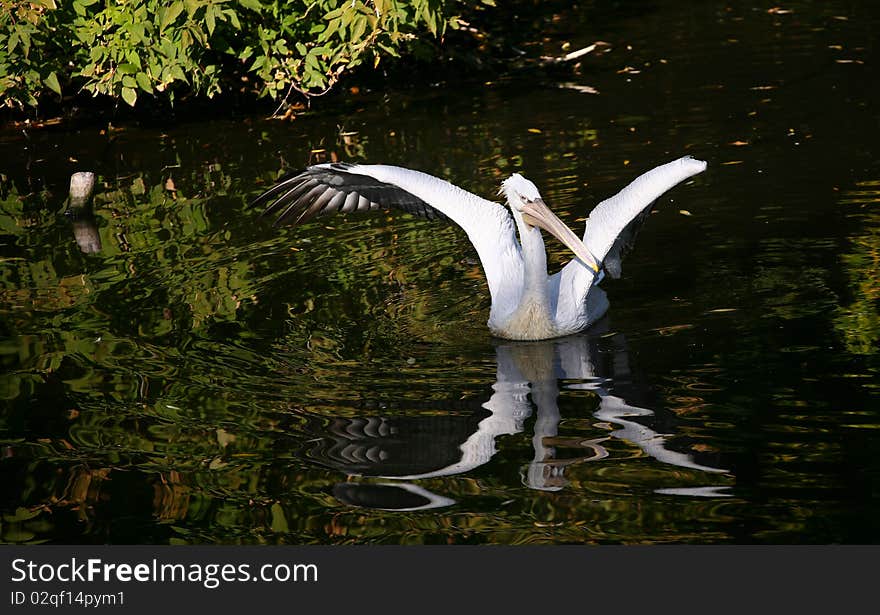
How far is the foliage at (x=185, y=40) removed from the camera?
10.8m

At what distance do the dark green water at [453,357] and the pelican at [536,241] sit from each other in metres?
0.14

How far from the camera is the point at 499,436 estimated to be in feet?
19.0

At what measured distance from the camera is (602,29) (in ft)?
50.5

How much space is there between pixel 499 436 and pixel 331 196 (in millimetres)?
Result: 2900

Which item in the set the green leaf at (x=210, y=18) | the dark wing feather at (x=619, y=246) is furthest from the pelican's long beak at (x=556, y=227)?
the green leaf at (x=210, y=18)

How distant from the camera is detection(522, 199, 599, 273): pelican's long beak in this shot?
6.71m

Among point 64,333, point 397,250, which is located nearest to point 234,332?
point 64,333

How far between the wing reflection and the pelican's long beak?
512mm

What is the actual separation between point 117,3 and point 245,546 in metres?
7.81

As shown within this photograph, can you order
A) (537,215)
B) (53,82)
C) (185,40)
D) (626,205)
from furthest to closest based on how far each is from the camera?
(53,82)
(185,40)
(626,205)
(537,215)

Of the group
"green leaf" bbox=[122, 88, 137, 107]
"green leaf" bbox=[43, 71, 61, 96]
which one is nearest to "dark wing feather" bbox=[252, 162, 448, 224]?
"green leaf" bbox=[122, 88, 137, 107]

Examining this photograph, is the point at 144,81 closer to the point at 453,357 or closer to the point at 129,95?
the point at 129,95

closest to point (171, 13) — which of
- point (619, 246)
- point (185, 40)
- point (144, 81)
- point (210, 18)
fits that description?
point (210, 18)

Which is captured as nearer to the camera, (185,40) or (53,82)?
(185,40)
